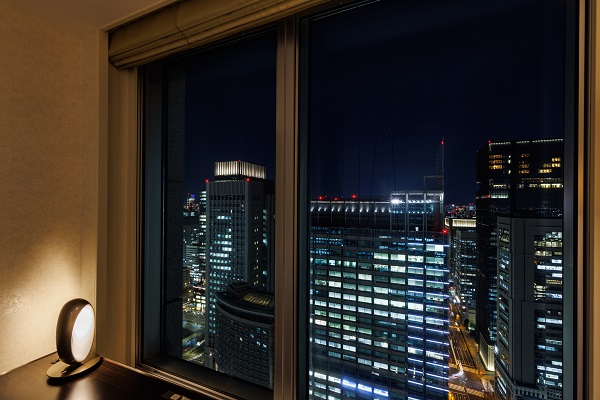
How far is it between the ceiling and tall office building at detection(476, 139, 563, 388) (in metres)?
1.44

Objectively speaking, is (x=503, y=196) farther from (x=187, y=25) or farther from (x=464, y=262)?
(x=187, y=25)

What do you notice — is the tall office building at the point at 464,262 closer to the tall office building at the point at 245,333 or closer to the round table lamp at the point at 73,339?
the tall office building at the point at 245,333

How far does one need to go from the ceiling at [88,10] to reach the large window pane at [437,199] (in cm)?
79

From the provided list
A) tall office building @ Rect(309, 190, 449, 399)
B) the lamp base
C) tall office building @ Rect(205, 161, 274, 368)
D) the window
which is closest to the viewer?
the window

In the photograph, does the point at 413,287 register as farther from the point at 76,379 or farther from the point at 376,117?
the point at 76,379

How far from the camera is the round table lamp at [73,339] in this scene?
4.17 ft

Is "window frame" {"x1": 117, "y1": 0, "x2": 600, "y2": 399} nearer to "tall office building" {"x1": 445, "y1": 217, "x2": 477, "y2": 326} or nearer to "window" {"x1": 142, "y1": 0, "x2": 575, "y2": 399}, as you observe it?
"window" {"x1": 142, "y1": 0, "x2": 575, "y2": 399}

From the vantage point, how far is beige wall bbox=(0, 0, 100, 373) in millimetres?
1356

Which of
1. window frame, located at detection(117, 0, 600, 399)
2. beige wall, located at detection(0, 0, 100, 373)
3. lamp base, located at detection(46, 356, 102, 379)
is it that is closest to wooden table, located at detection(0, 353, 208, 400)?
lamp base, located at detection(46, 356, 102, 379)

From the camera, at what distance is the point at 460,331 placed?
1017 millimetres

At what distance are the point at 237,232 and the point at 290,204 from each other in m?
0.35

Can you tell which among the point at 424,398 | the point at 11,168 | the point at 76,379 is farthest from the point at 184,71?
the point at 424,398

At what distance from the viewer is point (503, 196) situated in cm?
97

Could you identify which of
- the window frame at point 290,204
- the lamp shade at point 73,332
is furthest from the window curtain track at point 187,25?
the lamp shade at point 73,332
